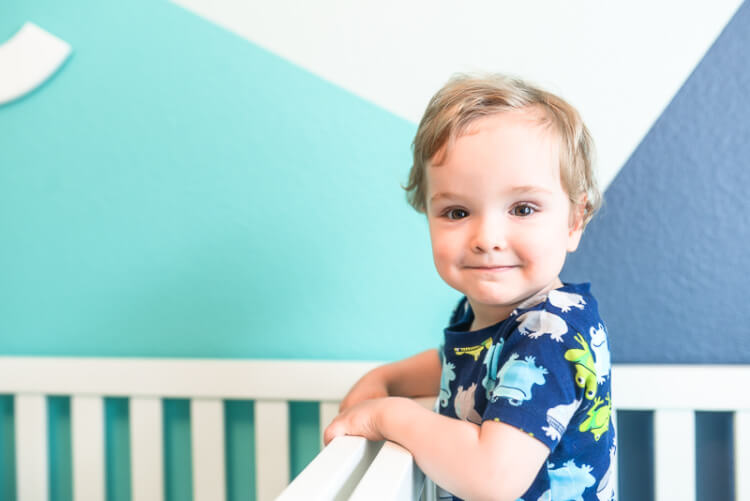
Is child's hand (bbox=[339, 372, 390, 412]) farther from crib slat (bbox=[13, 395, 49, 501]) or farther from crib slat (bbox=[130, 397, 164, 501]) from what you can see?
crib slat (bbox=[13, 395, 49, 501])

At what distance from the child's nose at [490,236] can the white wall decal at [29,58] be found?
0.81 m

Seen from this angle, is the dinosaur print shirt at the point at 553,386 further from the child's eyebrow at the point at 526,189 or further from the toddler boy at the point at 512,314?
the child's eyebrow at the point at 526,189

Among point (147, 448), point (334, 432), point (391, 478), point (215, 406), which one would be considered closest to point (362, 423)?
point (334, 432)

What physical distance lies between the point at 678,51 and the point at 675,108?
83mm

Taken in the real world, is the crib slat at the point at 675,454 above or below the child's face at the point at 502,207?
below

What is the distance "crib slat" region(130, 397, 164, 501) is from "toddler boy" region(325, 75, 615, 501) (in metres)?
0.48

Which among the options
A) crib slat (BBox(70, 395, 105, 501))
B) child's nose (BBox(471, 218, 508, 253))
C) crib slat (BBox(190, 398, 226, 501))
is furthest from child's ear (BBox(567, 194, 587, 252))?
crib slat (BBox(70, 395, 105, 501))

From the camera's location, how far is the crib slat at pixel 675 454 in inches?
34.4

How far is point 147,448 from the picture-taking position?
1021mm

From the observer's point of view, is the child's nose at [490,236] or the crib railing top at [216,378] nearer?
the child's nose at [490,236]

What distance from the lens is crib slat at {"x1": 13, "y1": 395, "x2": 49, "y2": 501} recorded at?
1.03 m

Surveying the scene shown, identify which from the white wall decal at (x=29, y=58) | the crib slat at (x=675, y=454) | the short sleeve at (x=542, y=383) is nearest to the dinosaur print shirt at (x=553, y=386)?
the short sleeve at (x=542, y=383)

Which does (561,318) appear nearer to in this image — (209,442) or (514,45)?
(514,45)

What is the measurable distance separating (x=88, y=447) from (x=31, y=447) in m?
0.10
